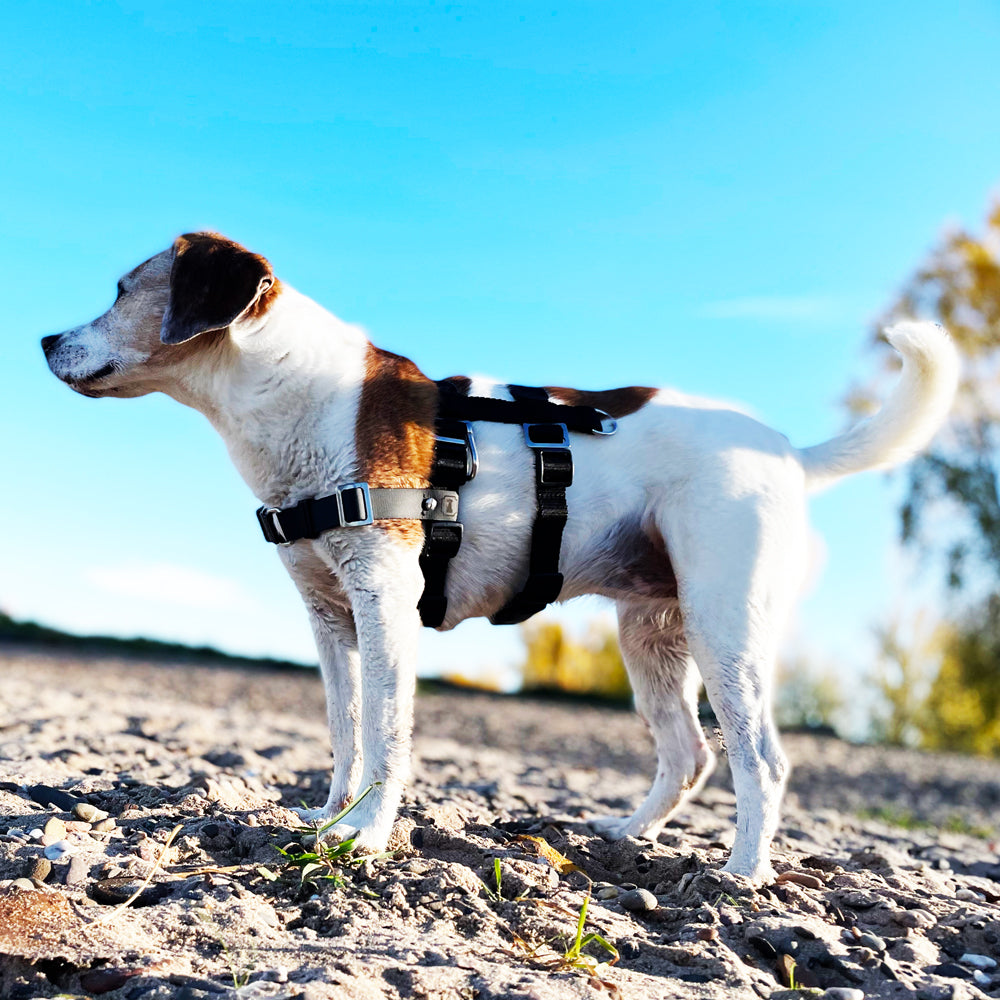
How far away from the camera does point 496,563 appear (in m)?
4.23

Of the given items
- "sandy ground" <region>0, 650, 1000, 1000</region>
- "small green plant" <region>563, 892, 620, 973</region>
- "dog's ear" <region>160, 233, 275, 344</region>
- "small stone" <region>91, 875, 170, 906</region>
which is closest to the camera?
"sandy ground" <region>0, 650, 1000, 1000</region>

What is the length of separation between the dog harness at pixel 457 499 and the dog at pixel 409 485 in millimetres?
49

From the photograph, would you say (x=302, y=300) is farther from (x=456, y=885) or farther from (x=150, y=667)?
(x=150, y=667)

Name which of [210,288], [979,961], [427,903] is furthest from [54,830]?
[979,961]

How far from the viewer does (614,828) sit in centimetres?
484

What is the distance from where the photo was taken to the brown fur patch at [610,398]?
14.8 feet

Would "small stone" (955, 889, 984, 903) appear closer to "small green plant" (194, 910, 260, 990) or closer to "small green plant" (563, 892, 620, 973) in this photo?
"small green plant" (563, 892, 620, 973)

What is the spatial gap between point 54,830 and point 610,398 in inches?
115

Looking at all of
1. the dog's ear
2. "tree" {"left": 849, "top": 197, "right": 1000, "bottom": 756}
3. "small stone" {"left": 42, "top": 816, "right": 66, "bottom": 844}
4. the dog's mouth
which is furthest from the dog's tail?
"tree" {"left": 849, "top": 197, "right": 1000, "bottom": 756}

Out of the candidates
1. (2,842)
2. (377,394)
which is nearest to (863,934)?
(377,394)

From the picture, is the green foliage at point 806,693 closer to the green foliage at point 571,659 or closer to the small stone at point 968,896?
the green foliage at point 571,659

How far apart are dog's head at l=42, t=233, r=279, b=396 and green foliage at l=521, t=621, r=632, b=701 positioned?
2474 centimetres

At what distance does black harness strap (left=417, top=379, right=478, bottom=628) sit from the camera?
404cm

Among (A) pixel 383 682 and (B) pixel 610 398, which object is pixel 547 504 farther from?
(A) pixel 383 682
